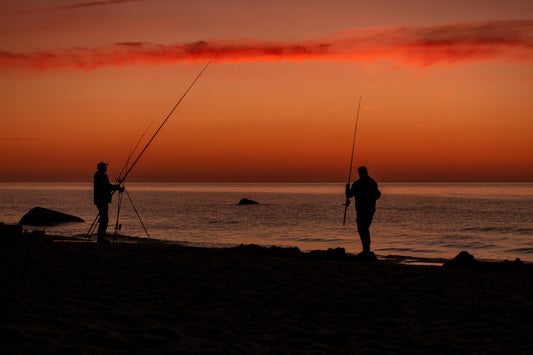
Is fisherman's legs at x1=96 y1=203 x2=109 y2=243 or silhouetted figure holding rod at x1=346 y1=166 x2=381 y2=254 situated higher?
silhouetted figure holding rod at x1=346 y1=166 x2=381 y2=254

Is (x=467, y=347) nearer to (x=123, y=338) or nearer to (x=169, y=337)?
(x=169, y=337)

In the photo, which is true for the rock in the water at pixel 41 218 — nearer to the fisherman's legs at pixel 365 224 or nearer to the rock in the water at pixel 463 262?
the fisherman's legs at pixel 365 224

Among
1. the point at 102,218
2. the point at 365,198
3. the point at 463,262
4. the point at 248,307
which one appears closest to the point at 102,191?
the point at 102,218

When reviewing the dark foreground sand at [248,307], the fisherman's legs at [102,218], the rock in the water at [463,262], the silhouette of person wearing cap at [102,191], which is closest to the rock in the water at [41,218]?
the fisherman's legs at [102,218]

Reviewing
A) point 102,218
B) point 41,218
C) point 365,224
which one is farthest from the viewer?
point 41,218

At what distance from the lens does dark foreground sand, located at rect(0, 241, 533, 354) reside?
15.9 feet

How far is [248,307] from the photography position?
6.62 meters

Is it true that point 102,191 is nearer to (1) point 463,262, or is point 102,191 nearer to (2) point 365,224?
(2) point 365,224

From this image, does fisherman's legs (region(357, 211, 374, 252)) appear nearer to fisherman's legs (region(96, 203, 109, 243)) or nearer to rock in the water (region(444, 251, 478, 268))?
rock in the water (region(444, 251, 478, 268))

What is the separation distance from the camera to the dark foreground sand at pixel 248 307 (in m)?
4.84

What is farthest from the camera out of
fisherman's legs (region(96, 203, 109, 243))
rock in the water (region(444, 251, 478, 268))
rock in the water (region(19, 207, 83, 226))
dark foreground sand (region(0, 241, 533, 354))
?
rock in the water (region(19, 207, 83, 226))

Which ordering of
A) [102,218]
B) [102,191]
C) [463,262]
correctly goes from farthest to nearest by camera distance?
[102,218] < [102,191] < [463,262]

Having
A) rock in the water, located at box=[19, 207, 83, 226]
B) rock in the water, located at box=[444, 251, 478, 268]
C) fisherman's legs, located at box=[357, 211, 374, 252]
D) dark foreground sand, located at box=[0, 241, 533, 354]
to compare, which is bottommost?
rock in the water, located at box=[19, 207, 83, 226]

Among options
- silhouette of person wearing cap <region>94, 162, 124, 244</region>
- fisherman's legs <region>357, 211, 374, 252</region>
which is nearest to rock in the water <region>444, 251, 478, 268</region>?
fisherman's legs <region>357, 211, 374, 252</region>
